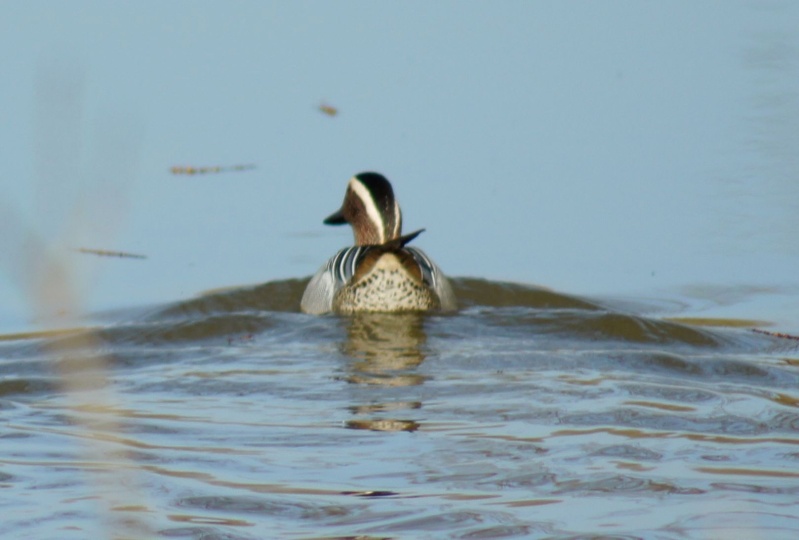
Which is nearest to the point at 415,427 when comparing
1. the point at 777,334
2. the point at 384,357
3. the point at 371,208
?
the point at 384,357

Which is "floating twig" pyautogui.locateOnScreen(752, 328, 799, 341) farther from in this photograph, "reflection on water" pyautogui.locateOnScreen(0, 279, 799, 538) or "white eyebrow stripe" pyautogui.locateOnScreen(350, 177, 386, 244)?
"white eyebrow stripe" pyautogui.locateOnScreen(350, 177, 386, 244)

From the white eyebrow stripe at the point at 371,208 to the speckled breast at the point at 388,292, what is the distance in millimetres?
831

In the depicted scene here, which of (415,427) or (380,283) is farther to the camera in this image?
(380,283)

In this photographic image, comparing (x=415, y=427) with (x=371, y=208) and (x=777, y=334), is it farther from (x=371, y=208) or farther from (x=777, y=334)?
(x=371, y=208)

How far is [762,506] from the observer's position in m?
4.84

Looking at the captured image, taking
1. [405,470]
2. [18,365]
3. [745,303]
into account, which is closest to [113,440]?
[405,470]

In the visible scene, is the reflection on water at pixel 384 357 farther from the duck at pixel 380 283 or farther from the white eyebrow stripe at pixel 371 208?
the white eyebrow stripe at pixel 371 208

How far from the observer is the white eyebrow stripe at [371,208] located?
10164 millimetres

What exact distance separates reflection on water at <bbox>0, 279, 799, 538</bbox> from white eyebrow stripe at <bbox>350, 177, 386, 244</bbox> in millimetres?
1152

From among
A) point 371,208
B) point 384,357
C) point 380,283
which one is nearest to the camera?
point 384,357

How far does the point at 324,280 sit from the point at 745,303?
9.43 feet

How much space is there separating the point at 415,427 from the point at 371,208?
4.22 m

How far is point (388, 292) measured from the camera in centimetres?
939

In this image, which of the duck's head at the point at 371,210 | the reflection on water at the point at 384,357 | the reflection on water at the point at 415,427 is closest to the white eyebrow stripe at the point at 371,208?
the duck's head at the point at 371,210
